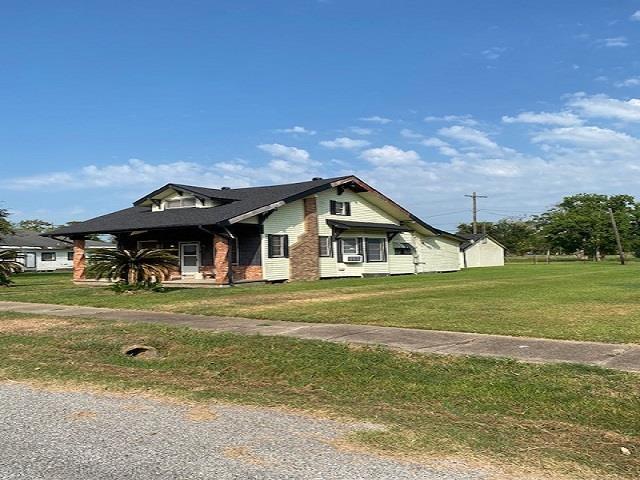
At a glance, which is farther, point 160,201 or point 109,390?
point 160,201

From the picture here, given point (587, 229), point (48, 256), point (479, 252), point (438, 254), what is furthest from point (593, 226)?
point (48, 256)

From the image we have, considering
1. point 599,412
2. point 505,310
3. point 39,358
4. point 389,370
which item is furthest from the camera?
point 505,310

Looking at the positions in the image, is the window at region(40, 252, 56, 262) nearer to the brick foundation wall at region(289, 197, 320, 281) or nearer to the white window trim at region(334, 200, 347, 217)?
the white window trim at region(334, 200, 347, 217)

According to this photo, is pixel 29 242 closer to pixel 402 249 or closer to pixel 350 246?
pixel 350 246

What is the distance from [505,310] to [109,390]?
30.1 ft

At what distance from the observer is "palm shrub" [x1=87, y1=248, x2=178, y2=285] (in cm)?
2081

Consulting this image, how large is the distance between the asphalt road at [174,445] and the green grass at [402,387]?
395mm

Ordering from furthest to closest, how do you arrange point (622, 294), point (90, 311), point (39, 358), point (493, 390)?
point (622, 294), point (90, 311), point (39, 358), point (493, 390)

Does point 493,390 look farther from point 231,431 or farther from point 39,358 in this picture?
point 39,358

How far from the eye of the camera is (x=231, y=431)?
5.02 metres

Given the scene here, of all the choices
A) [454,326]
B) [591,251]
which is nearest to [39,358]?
[454,326]

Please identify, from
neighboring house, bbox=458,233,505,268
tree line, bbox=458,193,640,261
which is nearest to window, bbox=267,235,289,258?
neighboring house, bbox=458,233,505,268

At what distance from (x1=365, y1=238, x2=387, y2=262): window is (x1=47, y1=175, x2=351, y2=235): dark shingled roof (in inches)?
175

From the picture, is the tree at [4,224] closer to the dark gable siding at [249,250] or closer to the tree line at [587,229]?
the dark gable siding at [249,250]
